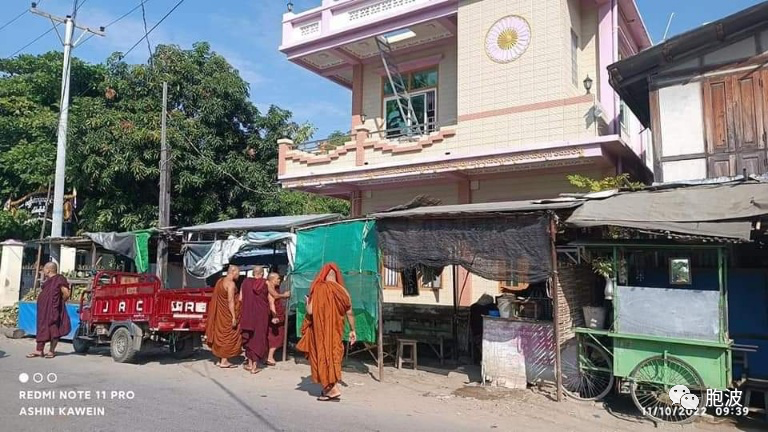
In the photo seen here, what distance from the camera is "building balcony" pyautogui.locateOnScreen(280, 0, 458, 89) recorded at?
1295cm

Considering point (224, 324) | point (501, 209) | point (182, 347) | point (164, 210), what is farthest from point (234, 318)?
point (164, 210)

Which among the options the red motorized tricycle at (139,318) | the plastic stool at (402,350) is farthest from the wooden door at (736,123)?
the red motorized tricycle at (139,318)

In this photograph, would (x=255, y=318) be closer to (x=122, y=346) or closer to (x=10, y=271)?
(x=122, y=346)

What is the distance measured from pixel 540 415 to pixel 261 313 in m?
5.34

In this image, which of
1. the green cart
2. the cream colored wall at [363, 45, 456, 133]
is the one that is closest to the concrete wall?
the cream colored wall at [363, 45, 456, 133]

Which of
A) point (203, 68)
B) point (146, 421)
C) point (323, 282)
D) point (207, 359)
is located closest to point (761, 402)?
point (323, 282)

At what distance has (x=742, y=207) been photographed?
21.4 ft

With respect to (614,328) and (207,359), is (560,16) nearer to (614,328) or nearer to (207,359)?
(614,328)

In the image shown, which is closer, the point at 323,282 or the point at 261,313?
the point at 323,282

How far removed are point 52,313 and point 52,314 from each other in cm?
2

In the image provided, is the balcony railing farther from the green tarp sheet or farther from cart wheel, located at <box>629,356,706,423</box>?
cart wheel, located at <box>629,356,706,423</box>

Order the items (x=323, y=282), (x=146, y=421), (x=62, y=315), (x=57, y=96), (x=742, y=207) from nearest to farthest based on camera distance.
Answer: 1. (x=146, y=421)
2. (x=742, y=207)
3. (x=323, y=282)
4. (x=62, y=315)
5. (x=57, y=96)

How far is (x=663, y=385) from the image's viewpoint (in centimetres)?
655

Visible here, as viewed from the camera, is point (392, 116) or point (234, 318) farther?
point (392, 116)
